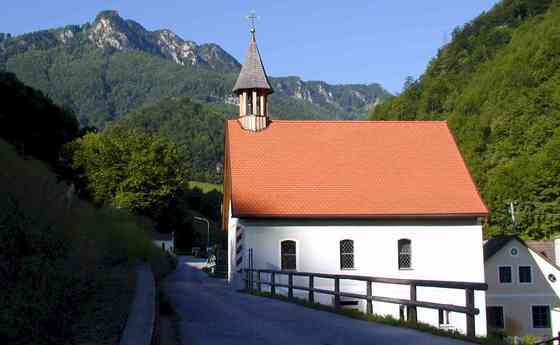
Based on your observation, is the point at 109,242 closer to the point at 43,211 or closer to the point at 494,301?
the point at 43,211

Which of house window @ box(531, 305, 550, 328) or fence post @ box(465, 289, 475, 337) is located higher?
fence post @ box(465, 289, 475, 337)

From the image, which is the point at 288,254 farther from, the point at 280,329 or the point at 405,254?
the point at 280,329

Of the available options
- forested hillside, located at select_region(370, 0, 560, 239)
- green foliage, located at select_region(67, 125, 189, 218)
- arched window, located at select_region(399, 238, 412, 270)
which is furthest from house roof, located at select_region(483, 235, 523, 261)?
green foliage, located at select_region(67, 125, 189, 218)

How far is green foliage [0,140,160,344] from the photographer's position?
571 cm

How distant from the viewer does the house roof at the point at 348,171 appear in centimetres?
2833

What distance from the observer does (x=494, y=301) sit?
44062mm

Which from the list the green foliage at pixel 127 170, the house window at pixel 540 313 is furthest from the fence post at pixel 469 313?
the green foliage at pixel 127 170

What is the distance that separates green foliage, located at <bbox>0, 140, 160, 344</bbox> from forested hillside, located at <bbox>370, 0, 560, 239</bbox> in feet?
174

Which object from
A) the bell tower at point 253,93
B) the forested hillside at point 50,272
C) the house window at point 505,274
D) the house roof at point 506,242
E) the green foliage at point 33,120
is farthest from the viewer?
the house roof at point 506,242

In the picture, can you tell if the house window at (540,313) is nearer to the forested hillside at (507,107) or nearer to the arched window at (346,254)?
the forested hillside at (507,107)

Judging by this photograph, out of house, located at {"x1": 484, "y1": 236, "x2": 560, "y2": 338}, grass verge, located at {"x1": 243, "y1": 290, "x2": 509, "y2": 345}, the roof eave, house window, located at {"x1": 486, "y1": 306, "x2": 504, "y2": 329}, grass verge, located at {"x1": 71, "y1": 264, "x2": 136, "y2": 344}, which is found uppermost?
the roof eave

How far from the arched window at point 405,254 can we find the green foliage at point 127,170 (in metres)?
25.1

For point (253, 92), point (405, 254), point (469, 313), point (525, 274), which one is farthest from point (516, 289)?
point (469, 313)

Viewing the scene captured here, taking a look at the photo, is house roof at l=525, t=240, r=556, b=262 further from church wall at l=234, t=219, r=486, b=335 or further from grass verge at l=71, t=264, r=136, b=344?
grass verge at l=71, t=264, r=136, b=344
